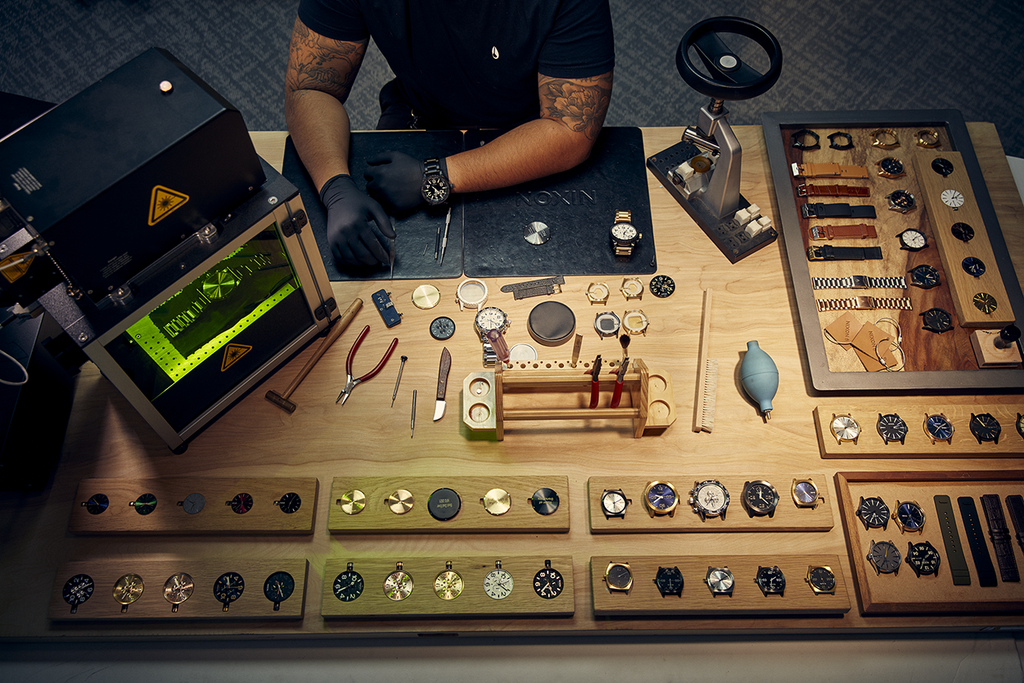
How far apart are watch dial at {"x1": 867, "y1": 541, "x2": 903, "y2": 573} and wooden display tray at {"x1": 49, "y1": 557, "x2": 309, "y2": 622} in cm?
135

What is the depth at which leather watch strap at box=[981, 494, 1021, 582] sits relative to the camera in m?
1.57

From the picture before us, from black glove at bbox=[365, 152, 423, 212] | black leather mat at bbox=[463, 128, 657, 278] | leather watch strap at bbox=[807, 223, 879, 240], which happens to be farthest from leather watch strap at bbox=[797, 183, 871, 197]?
black glove at bbox=[365, 152, 423, 212]

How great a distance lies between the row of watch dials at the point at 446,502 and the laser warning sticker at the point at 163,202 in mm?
758

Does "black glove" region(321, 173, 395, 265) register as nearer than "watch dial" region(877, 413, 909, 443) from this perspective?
No

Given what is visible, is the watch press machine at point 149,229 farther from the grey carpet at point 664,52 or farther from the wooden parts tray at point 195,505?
the grey carpet at point 664,52

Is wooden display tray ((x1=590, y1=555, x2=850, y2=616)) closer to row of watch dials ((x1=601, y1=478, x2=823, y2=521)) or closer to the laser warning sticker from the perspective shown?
row of watch dials ((x1=601, y1=478, x2=823, y2=521))

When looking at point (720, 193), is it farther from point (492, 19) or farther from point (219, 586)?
point (219, 586)

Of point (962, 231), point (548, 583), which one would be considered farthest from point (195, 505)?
point (962, 231)

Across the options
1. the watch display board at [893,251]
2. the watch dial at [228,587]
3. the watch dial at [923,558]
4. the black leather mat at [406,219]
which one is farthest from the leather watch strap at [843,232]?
the watch dial at [228,587]

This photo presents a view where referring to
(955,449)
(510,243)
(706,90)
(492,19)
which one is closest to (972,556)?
(955,449)

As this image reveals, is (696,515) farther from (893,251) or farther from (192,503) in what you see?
(192,503)

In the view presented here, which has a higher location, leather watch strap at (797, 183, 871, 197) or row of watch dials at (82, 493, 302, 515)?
leather watch strap at (797, 183, 871, 197)

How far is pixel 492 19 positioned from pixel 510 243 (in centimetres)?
71

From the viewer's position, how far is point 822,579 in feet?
5.10
